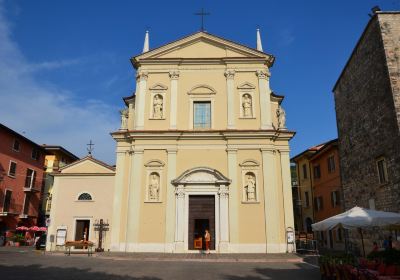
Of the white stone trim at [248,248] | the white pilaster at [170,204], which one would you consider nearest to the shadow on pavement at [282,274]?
the white stone trim at [248,248]

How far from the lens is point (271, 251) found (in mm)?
18250

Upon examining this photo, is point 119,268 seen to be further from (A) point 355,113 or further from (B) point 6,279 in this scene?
(A) point 355,113

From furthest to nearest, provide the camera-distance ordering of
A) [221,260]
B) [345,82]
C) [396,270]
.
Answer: [345,82] < [221,260] < [396,270]

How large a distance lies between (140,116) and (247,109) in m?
6.39

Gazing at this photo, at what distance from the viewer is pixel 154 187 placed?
19.6 metres

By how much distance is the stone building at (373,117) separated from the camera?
1396 cm

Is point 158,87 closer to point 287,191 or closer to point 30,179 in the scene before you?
point 287,191

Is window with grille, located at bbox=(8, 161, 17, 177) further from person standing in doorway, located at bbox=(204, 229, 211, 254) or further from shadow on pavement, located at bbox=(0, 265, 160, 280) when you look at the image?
shadow on pavement, located at bbox=(0, 265, 160, 280)

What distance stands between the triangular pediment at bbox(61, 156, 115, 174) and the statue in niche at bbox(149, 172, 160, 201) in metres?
2.90

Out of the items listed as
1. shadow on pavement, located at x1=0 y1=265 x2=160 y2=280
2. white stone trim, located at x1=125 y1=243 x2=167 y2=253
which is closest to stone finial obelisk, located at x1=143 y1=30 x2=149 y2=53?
white stone trim, located at x1=125 y1=243 x2=167 y2=253

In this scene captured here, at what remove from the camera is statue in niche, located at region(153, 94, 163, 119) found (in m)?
21.1

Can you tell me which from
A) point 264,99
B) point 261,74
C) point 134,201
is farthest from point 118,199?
point 261,74

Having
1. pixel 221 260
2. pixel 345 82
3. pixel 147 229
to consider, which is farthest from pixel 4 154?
pixel 345 82

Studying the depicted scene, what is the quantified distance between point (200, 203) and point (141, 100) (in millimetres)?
7101
